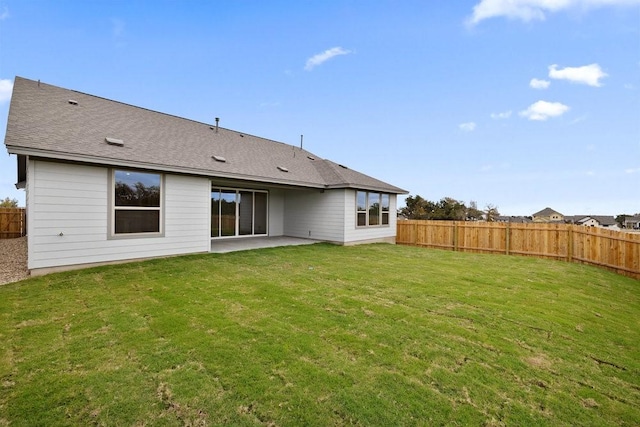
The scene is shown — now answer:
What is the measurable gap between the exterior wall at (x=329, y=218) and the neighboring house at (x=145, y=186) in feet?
0.16

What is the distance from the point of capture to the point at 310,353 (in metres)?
3.03

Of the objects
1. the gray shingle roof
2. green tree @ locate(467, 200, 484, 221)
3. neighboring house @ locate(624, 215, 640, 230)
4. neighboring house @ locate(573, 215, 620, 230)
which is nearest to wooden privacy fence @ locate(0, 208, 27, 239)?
the gray shingle roof

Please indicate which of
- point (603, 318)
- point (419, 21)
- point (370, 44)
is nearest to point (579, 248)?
point (603, 318)

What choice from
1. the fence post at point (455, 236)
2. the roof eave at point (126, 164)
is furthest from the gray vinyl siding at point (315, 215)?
the fence post at point (455, 236)

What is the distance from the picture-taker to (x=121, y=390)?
2404 millimetres

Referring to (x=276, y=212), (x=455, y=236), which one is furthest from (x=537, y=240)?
(x=276, y=212)

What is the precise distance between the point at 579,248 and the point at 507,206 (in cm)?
3288

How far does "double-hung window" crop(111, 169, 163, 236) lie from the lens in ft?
23.5

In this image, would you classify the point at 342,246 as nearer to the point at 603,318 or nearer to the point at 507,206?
the point at 603,318

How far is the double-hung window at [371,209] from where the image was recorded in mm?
12789

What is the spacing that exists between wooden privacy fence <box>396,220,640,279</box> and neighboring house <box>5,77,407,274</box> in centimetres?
285

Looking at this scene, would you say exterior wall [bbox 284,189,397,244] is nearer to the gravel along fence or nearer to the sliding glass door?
the sliding glass door

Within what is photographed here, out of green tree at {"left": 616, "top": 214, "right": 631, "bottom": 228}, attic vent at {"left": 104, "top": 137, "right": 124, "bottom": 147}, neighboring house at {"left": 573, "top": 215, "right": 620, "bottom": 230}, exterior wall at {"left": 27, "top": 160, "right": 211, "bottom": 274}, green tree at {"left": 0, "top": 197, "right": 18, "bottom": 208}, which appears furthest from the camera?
green tree at {"left": 616, "top": 214, "right": 631, "bottom": 228}

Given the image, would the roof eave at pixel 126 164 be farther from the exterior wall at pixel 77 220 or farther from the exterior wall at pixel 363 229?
the exterior wall at pixel 363 229
